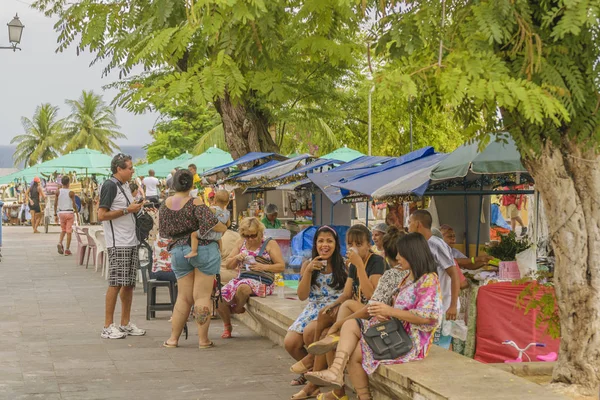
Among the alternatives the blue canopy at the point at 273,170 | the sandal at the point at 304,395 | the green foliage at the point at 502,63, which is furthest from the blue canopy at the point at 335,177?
the green foliage at the point at 502,63

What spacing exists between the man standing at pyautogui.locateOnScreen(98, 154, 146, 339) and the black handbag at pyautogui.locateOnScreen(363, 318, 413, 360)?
158 inches

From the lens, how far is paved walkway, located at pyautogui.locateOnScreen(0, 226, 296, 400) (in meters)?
7.64

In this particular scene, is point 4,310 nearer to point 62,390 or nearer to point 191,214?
point 191,214

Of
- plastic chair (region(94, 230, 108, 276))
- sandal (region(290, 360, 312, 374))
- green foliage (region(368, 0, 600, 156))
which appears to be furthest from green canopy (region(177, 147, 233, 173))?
green foliage (region(368, 0, 600, 156))

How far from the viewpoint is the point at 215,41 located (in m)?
5.98

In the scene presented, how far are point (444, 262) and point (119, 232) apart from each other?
366 cm

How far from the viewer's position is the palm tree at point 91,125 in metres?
85.8

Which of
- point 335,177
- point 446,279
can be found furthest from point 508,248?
point 335,177

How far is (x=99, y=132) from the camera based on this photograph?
3469 inches

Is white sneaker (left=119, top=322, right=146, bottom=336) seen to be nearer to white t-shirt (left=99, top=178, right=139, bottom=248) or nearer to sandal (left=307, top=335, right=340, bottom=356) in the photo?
white t-shirt (left=99, top=178, right=139, bottom=248)

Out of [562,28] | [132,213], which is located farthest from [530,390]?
[132,213]

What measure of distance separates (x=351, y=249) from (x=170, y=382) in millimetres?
1951

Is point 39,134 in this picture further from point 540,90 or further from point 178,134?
point 540,90

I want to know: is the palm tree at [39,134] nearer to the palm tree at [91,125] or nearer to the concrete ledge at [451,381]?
the palm tree at [91,125]
